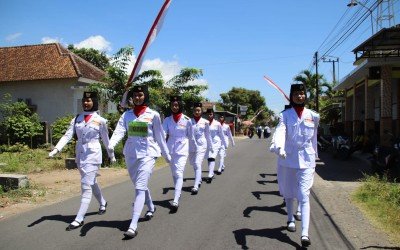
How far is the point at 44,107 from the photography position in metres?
27.4

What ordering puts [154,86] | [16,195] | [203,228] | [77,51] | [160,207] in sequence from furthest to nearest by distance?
1. [77,51]
2. [154,86]
3. [16,195]
4. [160,207]
5. [203,228]

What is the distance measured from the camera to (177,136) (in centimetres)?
877

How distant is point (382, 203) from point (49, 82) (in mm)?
22879

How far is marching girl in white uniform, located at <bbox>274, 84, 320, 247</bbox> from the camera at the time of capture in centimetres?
602

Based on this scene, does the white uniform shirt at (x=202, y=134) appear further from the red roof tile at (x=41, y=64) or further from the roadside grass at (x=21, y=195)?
the red roof tile at (x=41, y=64)

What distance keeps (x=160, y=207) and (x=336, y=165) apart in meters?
9.94

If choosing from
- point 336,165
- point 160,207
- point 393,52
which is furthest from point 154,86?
point 160,207

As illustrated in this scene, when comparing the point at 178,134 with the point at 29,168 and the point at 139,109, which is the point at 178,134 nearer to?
the point at 139,109

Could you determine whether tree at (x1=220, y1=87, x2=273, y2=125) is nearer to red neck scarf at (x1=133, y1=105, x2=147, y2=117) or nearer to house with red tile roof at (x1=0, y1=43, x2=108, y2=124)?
house with red tile roof at (x1=0, y1=43, x2=108, y2=124)

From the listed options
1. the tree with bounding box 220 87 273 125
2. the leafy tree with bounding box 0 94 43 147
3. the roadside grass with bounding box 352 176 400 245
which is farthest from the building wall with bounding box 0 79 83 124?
the tree with bounding box 220 87 273 125

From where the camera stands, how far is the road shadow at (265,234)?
600 cm

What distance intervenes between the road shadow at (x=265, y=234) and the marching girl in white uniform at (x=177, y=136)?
2.16m

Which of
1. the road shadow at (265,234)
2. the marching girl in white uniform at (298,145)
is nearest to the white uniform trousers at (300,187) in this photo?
the marching girl in white uniform at (298,145)

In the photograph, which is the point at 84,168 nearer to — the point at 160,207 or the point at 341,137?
the point at 160,207
